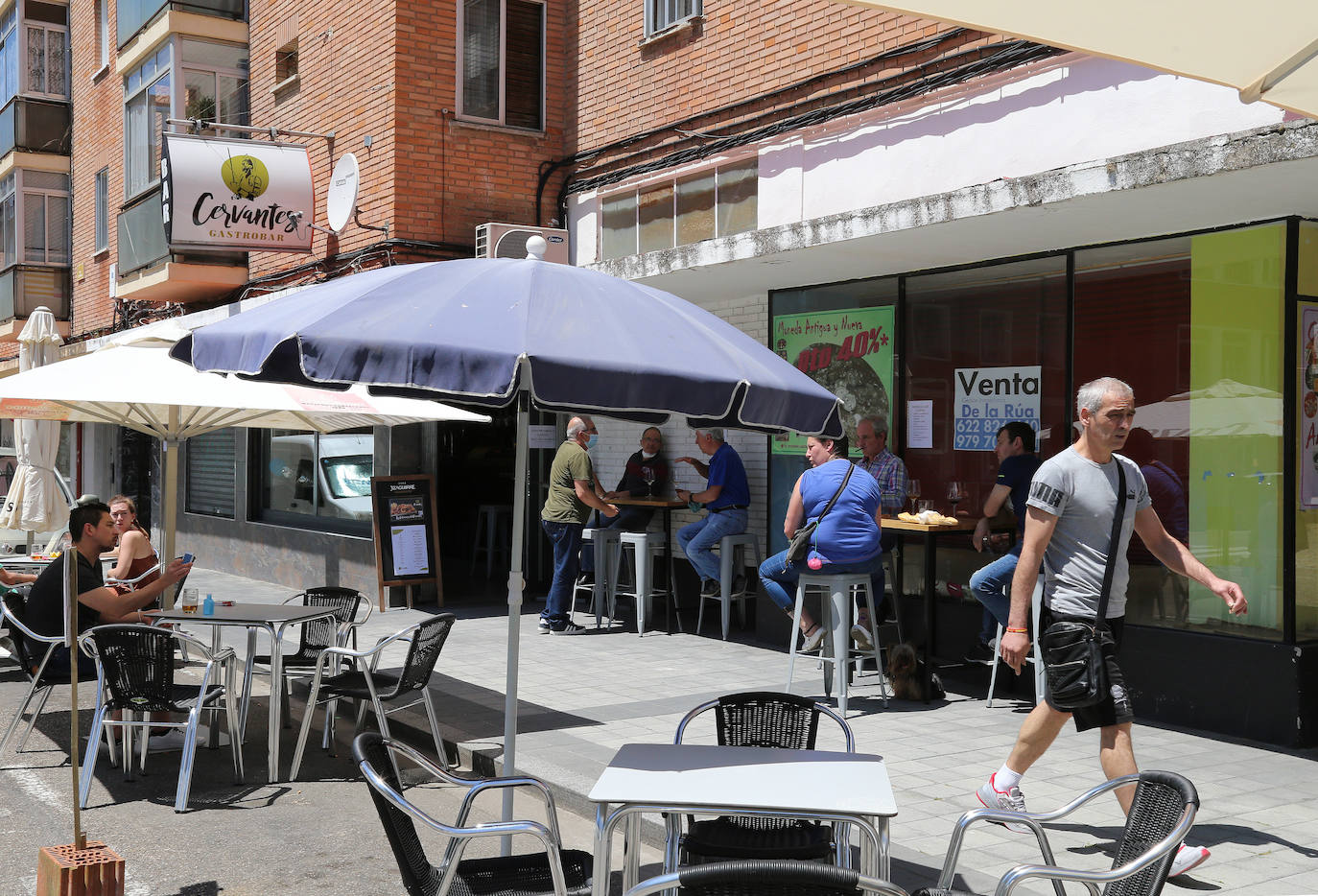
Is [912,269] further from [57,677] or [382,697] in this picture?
[57,677]

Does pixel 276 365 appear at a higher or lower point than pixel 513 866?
higher

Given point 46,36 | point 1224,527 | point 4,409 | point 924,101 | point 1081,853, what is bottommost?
point 1081,853

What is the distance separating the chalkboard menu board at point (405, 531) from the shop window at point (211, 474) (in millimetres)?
5332

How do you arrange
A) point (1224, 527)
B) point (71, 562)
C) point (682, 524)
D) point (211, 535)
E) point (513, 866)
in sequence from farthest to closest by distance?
1. point (211, 535)
2. point (682, 524)
3. point (1224, 527)
4. point (71, 562)
5. point (513, 866)

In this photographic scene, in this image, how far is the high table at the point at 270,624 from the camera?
22.1 feet

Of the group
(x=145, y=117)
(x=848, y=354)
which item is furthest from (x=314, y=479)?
(x=848, y=354)

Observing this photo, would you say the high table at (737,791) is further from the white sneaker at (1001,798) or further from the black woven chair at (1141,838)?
the white sneaker at (1001,798)

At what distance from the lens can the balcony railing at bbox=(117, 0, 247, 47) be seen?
55.7 feet

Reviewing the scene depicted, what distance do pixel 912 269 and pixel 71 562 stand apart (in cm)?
702

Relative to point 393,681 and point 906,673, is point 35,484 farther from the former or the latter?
point 906,673

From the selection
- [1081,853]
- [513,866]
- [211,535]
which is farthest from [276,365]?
[211,535]

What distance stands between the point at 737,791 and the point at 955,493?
252 inches

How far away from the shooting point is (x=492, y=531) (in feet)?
49.0

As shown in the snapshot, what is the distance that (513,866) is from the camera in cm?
399
